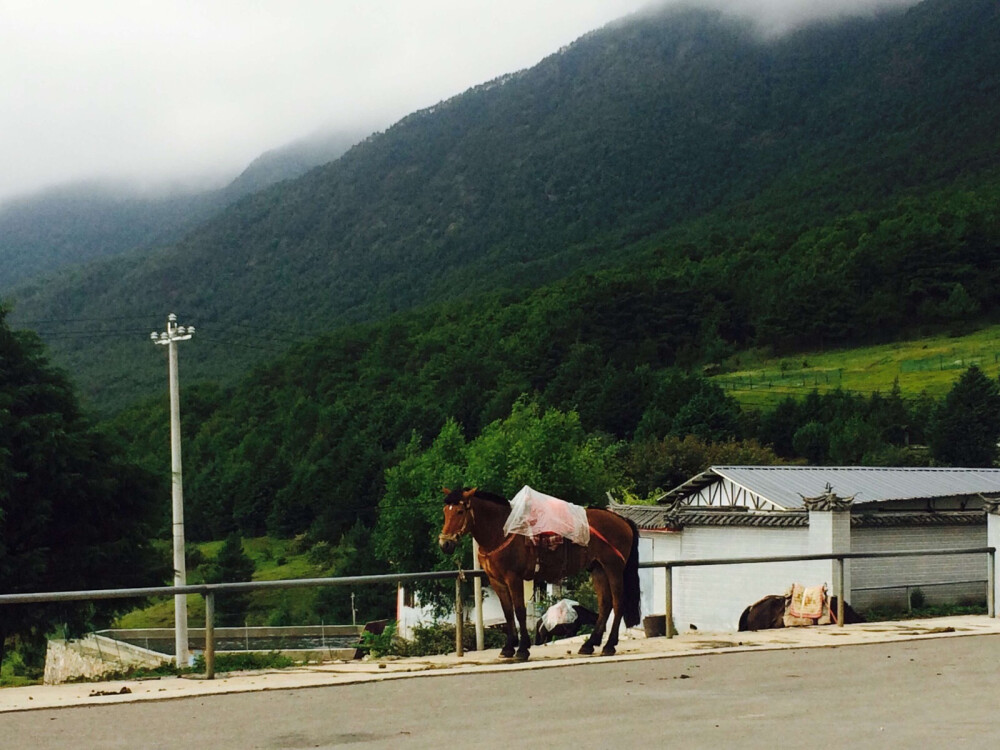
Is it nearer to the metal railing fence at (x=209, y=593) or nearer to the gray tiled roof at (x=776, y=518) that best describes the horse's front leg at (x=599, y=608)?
the metal railing fence at (x=209, y=593)

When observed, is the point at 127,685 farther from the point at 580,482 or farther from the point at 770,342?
the point at 770,342

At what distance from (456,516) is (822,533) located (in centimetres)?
1251

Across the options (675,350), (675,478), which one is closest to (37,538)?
(675,478)

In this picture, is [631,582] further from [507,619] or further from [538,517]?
[507,619]

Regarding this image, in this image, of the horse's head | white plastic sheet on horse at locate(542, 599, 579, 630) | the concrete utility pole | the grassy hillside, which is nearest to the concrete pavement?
the horse's head

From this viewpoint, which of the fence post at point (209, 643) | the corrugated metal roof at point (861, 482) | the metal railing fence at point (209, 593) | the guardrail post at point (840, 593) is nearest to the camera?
the metal railing fence at point (209, 593)

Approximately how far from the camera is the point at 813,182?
19962 cm

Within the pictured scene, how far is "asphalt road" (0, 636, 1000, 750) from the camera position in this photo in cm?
817

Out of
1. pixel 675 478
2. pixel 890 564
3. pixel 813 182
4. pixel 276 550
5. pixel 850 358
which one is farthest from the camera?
pixel 813 182

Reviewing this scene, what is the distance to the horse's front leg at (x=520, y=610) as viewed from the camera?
1277cm

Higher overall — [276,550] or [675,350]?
[675,350]

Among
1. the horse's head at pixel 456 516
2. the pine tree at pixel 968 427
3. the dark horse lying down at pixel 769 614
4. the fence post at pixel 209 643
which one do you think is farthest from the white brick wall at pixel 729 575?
the pine tree at pixel 968 427

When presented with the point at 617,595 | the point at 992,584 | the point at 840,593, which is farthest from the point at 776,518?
the point at 617,595

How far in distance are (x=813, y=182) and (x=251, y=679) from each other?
7759 inches
